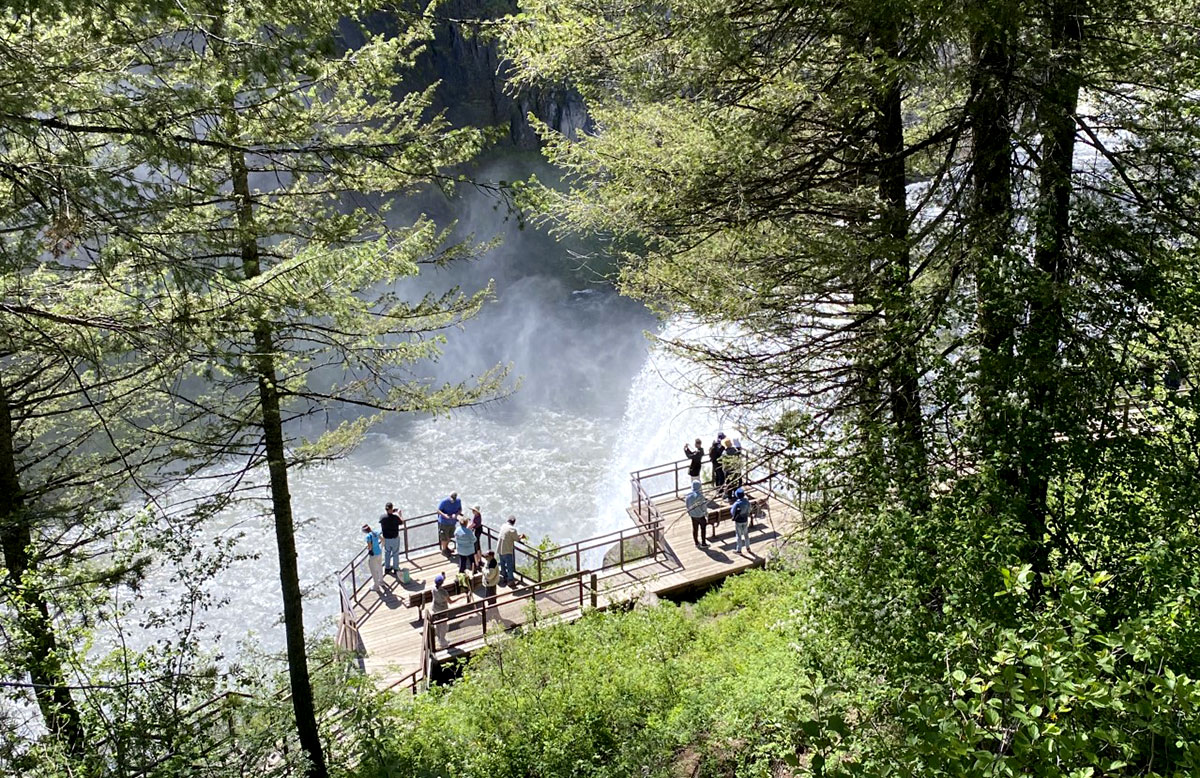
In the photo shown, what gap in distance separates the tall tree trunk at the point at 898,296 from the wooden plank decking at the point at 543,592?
5405 millimetres

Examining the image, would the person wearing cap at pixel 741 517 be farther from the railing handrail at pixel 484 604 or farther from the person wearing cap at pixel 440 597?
the person wearing cap at pixel 440 597

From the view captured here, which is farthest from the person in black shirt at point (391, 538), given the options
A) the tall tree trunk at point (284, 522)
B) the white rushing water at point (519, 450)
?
the tall tree trunk at point (284, 522)

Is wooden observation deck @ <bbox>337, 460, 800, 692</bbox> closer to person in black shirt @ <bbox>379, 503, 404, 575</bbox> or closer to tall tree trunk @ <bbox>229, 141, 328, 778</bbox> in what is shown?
person in black shirt @ <bbox>379, 503, 404, 575</bbox>

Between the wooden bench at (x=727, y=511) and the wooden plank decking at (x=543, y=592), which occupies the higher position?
the wooden bench at (x=727, y=511)

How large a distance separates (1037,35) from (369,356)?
5.88 meters

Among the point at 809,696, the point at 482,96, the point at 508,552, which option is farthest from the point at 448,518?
the point at 482,96

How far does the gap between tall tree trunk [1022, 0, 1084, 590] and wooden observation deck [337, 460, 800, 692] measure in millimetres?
5908

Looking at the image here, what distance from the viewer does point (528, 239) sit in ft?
122

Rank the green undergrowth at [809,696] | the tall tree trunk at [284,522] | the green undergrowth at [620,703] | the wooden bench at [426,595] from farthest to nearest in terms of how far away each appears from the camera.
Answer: the wooden bench at [426,595] → the tall tree trunk at [284,522] → the green undergrowth at [620,703] → the green undergrowth at [809,696]

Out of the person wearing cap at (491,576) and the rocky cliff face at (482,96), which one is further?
the rocky cliff face at (482,96)

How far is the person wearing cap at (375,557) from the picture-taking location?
12.7 metres

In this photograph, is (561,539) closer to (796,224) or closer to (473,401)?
(473,401)

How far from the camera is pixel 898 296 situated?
16.6ft

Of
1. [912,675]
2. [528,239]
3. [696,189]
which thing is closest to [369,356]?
[696,189]
